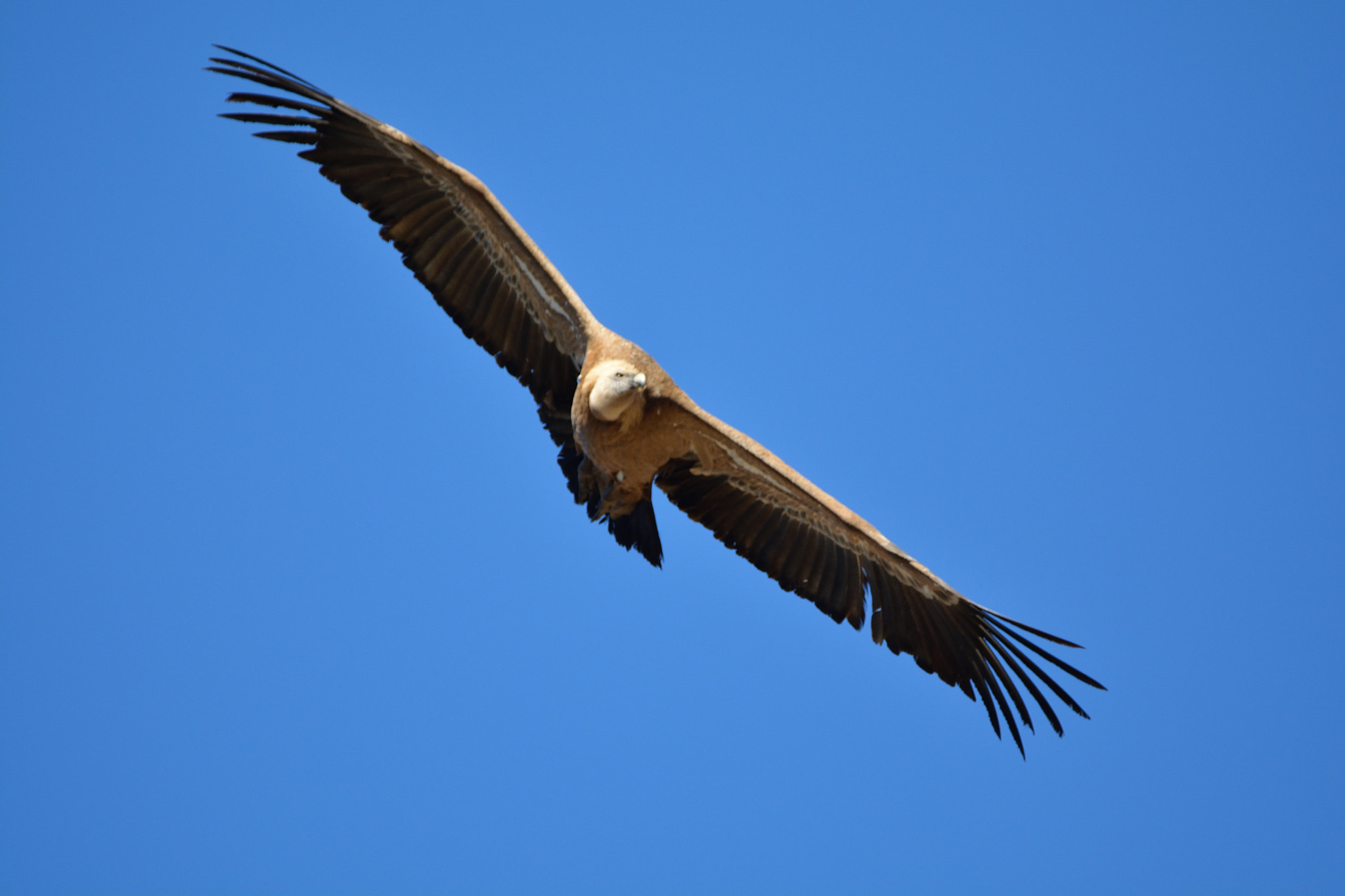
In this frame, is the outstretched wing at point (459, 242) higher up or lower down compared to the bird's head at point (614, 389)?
higher up

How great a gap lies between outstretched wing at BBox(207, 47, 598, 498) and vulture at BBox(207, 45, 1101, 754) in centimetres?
1

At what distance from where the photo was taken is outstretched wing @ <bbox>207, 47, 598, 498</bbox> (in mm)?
9594

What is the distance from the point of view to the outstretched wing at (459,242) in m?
9.59

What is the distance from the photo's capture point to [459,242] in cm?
1005

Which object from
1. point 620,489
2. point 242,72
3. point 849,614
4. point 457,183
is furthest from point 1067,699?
point 242,72

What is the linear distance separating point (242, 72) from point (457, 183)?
5.65ft

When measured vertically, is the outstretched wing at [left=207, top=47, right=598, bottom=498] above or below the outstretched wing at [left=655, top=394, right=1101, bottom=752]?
above

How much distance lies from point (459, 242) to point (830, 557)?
156 inches

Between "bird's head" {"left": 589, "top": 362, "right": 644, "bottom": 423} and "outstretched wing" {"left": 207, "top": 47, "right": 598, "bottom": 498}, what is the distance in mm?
643

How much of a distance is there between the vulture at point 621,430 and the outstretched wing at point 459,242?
0.04ft

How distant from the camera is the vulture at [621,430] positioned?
9.59 m

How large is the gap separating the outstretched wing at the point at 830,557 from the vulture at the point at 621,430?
12 millimetres

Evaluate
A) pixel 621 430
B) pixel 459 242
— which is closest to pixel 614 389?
pixel 621 430

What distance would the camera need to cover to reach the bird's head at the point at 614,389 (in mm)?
9227
